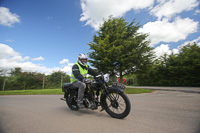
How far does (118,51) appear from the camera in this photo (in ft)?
40.8

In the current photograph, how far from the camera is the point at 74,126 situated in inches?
94.0

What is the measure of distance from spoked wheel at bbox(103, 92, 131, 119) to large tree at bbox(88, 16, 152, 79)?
30.6 ft

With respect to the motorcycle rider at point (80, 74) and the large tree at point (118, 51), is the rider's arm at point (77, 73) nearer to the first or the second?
the motorcycle rider at point (80, 74)

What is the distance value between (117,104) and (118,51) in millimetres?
9972

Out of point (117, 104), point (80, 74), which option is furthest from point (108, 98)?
point (80, 74)

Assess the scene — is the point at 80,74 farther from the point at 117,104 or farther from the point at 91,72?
the point at 117,104

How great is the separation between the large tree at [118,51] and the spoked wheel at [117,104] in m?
9.32

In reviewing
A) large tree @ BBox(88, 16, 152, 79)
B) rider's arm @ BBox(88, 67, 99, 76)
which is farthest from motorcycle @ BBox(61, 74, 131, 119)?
large tree @ BBox(88, 16, 152, 79)

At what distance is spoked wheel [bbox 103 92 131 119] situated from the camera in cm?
276

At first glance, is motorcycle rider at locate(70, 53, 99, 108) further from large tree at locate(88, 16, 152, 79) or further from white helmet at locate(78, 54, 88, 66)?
large tree at locate(88, 16, 152, 79)

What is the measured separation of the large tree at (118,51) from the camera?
12793mm

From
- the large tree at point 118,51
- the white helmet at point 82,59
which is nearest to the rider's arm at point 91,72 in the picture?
the white helmet at point 82,59

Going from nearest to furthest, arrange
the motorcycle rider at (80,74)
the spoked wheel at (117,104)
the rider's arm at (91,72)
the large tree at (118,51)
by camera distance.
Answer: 1. the spoked wheel at (117,104)
2. the motorcycle rider at (80,74)
3. the rider's arm at (91,72)
4. the large tree at (118,51)

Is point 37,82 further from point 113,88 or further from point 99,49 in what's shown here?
point 113,88
